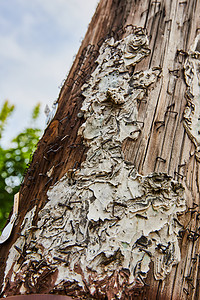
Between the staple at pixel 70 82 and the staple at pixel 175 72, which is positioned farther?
the staple at pixel 70 82

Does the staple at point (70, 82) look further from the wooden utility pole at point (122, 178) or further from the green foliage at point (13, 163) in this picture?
the green foliage at point (13, 163)

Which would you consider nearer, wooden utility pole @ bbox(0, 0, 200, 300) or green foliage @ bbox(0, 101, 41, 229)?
wooden utility pole @ bbox(0, 0, 200, 300)

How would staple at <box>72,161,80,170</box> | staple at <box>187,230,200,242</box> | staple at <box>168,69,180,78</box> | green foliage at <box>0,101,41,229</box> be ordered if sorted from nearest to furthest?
staple at <box>187,230,200,242</box>, staple at <box>72,161,80,170</box>, staple at <box>168,69,180,78</box>, green foliage at <box>0,101,41,229</box>

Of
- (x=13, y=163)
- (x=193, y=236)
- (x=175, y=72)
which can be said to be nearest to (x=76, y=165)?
(x=193, y=236)

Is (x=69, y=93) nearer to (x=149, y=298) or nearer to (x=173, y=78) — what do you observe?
(x=173, y=78)

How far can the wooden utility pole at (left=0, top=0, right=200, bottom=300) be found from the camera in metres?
1.22

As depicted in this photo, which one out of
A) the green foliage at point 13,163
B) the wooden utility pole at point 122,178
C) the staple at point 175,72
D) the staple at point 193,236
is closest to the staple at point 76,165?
the wooden utility pole at point 122,178

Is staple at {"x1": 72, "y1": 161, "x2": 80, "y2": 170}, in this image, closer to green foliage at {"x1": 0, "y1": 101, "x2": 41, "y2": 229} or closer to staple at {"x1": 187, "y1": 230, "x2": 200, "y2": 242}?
staple at {"x1": 187, "y1": 230, "x2": 200, "y2": 242}

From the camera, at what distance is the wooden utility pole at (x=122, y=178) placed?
122 centimetres

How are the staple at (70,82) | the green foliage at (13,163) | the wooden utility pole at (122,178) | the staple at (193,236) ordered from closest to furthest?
the wooden utility pole at (122,178) → the staple at (193,236) → the staple at (70,82) → the green foliage at (13,163)

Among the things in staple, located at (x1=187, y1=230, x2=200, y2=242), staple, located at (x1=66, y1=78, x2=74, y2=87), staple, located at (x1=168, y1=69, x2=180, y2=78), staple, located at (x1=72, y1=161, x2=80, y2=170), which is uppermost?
staple, located at (x1=168, y1=69, x2=180, y2=78)

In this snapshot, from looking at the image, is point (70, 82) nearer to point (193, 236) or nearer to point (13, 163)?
point (193, 236)

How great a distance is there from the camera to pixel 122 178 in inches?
Answer: 54.6

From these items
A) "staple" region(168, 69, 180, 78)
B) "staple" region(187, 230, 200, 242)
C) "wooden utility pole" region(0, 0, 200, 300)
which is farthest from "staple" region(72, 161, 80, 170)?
"staple" region(168, 69, 180, 78)
